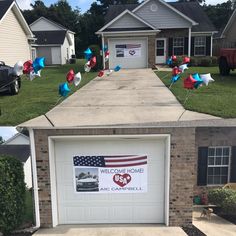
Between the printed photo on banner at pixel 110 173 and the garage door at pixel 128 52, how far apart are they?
14679mm

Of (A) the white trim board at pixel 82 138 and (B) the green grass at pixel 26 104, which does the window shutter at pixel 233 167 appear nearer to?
(A) the white trim board at pixel 82 138

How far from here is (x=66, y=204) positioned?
873cm

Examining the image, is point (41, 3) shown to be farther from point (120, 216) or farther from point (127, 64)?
point (120, 216)

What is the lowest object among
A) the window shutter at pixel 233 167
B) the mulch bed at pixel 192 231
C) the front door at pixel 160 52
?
the mulch bed at pixel 192 231

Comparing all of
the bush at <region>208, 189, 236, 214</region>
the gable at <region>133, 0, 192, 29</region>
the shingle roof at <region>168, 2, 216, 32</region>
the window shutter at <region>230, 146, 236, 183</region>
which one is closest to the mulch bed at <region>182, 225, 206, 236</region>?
the bush at <region>208, 189, 236, 214</region>

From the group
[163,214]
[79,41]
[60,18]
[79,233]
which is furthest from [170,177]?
[60,18]

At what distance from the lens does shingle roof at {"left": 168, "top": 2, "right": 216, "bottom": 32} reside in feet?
85.6

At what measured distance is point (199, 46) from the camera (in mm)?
26234

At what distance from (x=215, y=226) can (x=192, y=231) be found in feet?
2.83

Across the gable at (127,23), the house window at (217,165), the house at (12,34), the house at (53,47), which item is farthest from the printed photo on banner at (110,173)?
the house at (53,47)

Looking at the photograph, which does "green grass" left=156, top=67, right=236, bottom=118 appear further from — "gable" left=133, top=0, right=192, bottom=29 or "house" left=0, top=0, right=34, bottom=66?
"house" left=0, top=0, right=34, bottom=66

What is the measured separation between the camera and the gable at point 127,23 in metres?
22.1

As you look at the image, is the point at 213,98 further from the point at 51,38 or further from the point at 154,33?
the point at 51,38

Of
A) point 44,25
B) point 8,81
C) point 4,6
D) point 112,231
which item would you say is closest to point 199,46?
point 4,6
